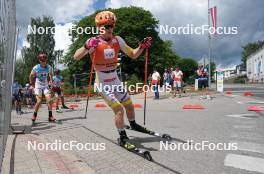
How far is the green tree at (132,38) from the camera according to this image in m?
60.5

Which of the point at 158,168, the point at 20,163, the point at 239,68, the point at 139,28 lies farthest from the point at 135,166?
the point at 239,68

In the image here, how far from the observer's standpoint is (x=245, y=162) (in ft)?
18.5

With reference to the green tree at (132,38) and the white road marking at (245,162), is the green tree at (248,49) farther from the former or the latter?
the white road marking at (245,162)

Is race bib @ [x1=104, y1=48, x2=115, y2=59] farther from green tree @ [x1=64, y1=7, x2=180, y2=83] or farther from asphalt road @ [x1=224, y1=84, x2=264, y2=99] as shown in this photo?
green tree @ [x1=64, y1=7, x2=180, y2=83]

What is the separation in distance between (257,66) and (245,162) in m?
94.4

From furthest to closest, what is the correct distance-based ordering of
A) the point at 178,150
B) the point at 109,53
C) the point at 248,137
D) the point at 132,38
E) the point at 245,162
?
the point at 132,38 < the point at 248,137 < the point at 109,53 < the point at 178,150 < the point at 245,162

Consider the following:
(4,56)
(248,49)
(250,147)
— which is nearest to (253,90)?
(250,147)

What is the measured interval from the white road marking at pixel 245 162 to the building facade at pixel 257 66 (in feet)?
263

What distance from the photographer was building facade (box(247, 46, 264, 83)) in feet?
287

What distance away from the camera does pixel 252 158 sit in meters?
5.89

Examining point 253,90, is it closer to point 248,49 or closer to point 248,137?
point 248,137

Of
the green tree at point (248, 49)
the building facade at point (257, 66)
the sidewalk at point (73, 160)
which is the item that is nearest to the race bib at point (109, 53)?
the sidewalk at point (73, 160)

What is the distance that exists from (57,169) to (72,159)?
0.58m

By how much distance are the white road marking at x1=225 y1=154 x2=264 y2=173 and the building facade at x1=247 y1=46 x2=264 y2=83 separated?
263ft
